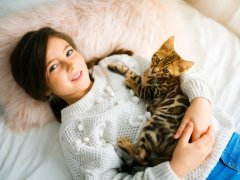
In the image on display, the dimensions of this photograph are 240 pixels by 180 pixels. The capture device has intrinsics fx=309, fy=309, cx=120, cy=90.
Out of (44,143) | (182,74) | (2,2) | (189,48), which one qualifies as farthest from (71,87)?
(189,48)

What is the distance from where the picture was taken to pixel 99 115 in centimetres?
104

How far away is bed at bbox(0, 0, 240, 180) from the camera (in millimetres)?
1123

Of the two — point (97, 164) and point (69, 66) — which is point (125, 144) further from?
point (69, 66)

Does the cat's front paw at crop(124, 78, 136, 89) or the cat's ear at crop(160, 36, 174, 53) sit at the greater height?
the cat's ear at crop(160, 36, 174, 53)

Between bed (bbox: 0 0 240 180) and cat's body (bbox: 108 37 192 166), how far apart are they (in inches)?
10.5

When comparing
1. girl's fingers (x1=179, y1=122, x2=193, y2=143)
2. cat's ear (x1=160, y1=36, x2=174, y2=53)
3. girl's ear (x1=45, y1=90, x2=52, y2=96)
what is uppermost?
cat's ear (x1=160, y1=36, x2=174, y2=53)

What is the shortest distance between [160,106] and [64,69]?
13.5 inches

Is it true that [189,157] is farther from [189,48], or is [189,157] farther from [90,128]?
[189,48]

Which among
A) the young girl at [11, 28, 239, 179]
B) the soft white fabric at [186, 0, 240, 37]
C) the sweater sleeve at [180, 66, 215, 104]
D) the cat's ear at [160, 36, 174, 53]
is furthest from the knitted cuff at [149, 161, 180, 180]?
the soft white fabric at [186, 0, 240, 37]

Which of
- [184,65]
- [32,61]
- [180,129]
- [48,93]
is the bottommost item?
[48,93]

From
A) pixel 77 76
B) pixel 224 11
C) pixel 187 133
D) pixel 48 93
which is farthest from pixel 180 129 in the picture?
pixel 224 11

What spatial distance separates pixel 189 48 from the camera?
54.9 inches

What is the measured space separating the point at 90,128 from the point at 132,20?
54 cm

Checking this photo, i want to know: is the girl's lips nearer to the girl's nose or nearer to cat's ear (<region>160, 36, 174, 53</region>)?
the girl's nose
